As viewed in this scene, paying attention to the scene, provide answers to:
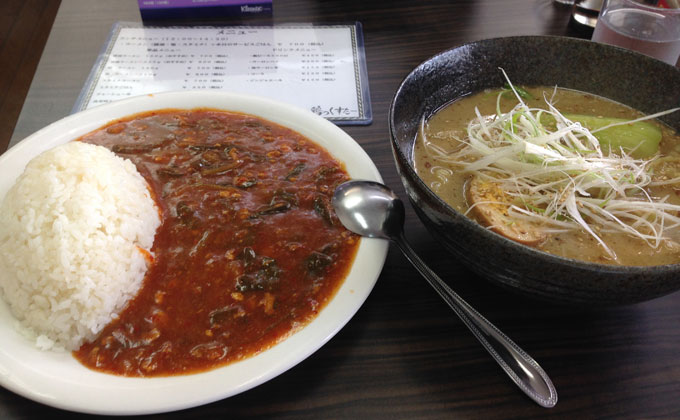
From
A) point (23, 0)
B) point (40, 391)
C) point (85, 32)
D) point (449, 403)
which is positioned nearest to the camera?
point (40, 391)

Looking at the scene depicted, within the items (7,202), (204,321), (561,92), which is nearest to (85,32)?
(7,202)

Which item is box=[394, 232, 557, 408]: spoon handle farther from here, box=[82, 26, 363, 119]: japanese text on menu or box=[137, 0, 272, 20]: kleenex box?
box=[137, 0, 272, 20]: kleenex box

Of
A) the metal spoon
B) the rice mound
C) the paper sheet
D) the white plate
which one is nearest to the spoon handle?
the metal spoon

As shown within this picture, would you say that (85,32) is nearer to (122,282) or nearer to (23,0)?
(122,282)

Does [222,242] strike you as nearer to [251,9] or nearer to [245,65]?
[245,65]

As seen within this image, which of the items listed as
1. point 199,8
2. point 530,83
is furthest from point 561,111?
point 199,8

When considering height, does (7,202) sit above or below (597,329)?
above

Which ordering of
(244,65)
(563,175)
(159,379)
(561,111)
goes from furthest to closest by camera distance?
(244,65)
(561,111)
(563,175)
(159,379)
